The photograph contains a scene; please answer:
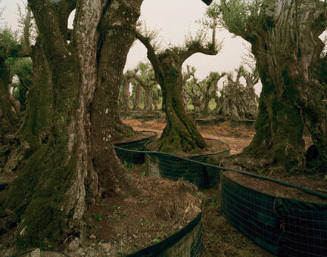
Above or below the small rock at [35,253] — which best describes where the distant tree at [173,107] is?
above

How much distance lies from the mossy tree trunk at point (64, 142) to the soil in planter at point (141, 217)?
0.68 ft

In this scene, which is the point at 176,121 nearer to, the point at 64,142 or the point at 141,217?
the point at 141,217

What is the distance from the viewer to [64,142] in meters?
1.96

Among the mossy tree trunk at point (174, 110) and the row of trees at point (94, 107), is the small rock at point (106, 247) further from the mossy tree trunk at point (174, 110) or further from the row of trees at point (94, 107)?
the mossy tree trunk at point (174, 110)

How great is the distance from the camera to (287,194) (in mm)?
2869

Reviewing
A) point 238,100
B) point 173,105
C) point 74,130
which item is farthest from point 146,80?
point 74,130

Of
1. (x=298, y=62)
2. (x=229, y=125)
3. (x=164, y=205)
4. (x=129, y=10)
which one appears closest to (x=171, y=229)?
(x=164, y=205)

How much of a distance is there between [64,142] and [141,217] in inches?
41.7

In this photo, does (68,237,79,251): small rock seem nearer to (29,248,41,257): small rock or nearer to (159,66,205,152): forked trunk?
(29,248,41,257): small rock

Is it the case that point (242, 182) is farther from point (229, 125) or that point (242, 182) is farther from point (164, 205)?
point (229, 125)

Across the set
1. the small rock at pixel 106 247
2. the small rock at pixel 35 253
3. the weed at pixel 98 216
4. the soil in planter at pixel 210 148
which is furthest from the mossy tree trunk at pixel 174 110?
the small rock at pixel 35 253

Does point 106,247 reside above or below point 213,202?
above

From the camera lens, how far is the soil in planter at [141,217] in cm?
185

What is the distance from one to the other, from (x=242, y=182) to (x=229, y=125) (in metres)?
13.3
